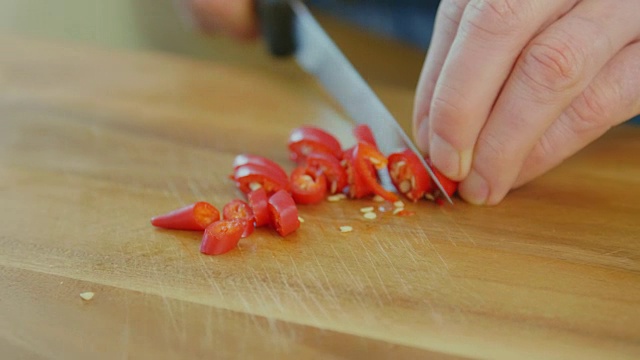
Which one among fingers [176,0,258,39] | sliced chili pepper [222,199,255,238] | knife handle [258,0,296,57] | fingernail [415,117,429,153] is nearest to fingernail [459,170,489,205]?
fingernail [415,117,429,153]

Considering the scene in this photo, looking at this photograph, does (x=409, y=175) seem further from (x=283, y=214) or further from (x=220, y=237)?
(x=220, y=237)

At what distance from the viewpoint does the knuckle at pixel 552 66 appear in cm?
107

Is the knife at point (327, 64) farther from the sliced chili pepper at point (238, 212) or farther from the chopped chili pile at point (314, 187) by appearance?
the sliced chili pepper at point (238, 212)

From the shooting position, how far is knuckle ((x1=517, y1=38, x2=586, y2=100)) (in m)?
1.07

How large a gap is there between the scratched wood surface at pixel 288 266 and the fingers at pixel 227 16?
0.44 metres

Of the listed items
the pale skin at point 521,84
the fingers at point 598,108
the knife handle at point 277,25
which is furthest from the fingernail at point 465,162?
the knife handle at point 277,25

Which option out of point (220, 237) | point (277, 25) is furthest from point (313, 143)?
point (277, 25)

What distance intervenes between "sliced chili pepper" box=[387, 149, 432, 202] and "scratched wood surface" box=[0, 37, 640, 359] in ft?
0.10

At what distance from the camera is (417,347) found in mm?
900

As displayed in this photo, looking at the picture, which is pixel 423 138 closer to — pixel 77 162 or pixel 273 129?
pixel 273 129

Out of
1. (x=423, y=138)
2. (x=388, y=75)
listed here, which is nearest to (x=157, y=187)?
(x=423, y=138)

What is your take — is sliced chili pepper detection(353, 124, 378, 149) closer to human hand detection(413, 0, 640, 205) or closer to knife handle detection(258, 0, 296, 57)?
human hand detection(413, 0, 640, 205)

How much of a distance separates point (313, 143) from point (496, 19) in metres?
0.40

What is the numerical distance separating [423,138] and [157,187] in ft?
1.50
